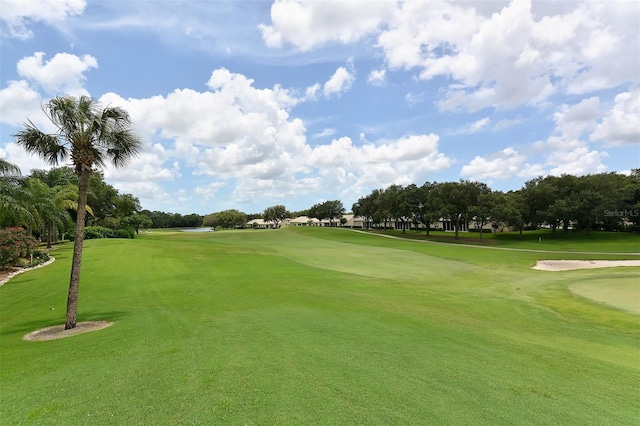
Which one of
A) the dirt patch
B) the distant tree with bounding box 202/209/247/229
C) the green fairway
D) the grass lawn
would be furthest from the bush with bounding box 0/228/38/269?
the distant tree with bounding box 202/209/247/229

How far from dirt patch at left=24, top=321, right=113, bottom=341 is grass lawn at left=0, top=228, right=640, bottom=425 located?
454mm

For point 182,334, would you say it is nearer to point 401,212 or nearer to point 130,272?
point 130,272

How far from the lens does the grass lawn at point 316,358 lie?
511cm

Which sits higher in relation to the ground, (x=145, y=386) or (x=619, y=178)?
(x=619, y=178)

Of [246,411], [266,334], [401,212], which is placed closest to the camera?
[246,411]

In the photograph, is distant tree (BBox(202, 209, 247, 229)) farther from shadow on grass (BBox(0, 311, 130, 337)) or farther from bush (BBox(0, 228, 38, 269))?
shadow on grass (BBox(0, 311, 130, 337))

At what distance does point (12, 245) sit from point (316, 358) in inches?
1043

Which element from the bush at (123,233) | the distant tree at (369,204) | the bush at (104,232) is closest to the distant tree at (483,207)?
the distant tree at (369,204)

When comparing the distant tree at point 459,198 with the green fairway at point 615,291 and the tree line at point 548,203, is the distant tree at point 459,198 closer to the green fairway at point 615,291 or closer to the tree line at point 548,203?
the tree line at point 548,203

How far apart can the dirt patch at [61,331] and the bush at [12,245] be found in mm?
16945

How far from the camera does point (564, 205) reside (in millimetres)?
60312

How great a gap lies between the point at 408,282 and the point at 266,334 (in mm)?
13948

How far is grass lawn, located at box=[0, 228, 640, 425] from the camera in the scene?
511cm

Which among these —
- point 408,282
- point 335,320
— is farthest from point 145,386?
point 408,282
